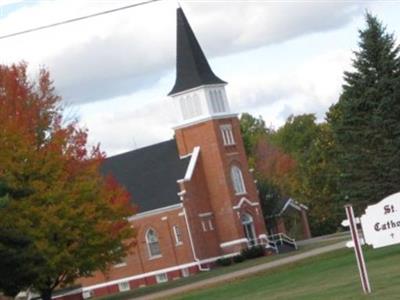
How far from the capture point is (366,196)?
42.9 metres

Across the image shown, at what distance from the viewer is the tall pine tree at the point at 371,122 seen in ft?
140

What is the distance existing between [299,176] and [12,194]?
63.1 meters

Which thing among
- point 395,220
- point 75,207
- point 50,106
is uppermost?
point 50,106


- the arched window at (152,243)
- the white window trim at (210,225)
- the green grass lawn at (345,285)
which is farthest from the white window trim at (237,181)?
the green grass lawn at (345,285)

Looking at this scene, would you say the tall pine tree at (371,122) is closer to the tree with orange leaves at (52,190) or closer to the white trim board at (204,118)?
the tree with orange leaves at (52,190)

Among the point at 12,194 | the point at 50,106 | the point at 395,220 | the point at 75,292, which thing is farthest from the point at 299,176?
the point at 395,220

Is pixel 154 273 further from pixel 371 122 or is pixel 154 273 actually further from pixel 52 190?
pixel 371 122

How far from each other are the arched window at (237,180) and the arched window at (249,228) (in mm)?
1626

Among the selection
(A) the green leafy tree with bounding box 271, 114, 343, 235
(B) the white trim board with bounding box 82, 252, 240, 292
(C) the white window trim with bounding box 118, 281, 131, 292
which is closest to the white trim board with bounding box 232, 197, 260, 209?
(B) the white trim board with bounding box 82, 252, 240, 292

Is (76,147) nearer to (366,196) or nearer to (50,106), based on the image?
(50,106)

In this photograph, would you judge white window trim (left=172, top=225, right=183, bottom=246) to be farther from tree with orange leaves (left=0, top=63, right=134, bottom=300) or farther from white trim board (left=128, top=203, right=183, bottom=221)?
tree with orange leaves (left=0, top=63, right=134, bottom=300)

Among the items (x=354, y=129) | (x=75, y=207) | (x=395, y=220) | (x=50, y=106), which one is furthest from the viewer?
(x=50, y=106)

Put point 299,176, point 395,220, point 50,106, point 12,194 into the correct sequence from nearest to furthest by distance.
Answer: point 395,220 → point 12,194 → point 50,106 → point 299,176

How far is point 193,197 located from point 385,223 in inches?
2092
